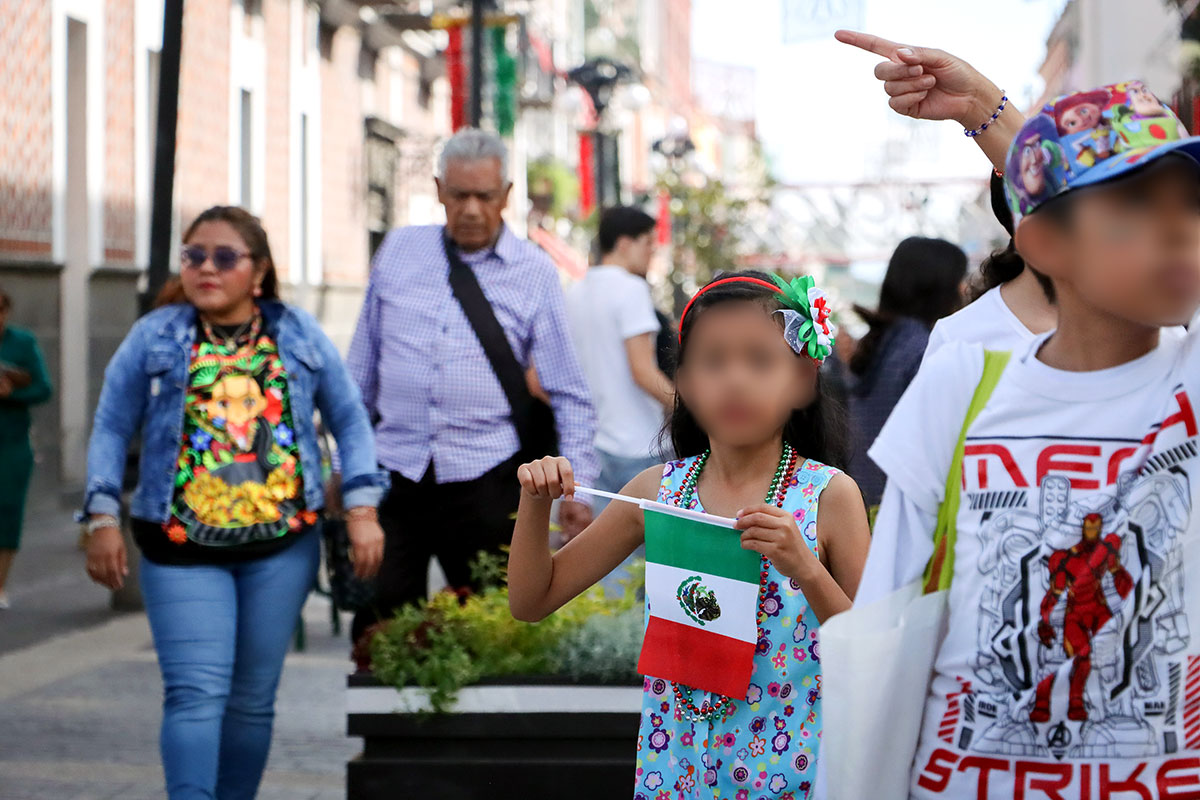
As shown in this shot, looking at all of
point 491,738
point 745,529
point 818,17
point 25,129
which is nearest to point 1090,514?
point 745,529

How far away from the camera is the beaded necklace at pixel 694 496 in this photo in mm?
2746

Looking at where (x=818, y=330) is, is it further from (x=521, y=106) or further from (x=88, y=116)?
(x=521, y=106)

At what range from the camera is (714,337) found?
9.38 ft

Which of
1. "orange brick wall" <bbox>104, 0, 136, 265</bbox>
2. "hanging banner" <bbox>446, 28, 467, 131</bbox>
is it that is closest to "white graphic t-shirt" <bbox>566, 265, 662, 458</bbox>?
"orange brick wall" <bbox>104, 0, 136, 265</bbox>

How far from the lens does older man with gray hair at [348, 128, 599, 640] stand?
5.21m

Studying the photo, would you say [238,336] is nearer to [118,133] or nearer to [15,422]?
[15,422]

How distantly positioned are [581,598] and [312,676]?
3.11 metres

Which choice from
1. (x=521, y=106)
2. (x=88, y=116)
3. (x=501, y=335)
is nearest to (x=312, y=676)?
(x=501, y=335)

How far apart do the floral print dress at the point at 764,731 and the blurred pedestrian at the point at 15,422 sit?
7297 mm

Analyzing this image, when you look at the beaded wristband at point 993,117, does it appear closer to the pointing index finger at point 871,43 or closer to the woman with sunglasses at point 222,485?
the pointing index finger at point 871,43

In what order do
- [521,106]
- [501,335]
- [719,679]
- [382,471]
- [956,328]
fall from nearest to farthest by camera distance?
[719,679]
[956,328]
[382,471]
[501,335]
[521,106]

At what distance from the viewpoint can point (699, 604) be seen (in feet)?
9.04

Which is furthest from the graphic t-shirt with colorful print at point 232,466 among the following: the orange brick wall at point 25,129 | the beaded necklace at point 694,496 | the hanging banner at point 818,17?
the orange brick wall at point 25,129

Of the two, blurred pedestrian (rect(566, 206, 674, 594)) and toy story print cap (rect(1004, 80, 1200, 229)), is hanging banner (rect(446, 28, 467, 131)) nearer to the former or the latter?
blurred pedestrian (rect(566, 206, 674, 594))
